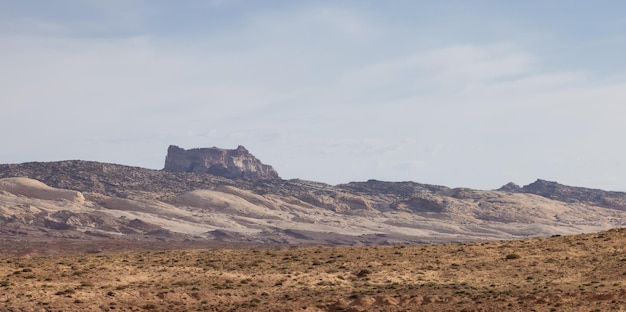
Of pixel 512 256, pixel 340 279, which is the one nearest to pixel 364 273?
pixel 340 279

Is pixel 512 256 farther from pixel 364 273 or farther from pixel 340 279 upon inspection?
pixel 340 279

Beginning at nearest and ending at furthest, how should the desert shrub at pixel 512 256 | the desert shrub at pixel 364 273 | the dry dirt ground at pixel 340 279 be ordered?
the dry dirt ground at pixel 340 279 < the desert shrub at pixel 364 273 < the desert shrub at pixel 512 256

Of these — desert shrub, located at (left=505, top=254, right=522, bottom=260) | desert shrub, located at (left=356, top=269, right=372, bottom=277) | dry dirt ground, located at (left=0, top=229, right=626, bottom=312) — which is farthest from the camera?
desert shrub, located at (left=505, top=254, right=522, bottom=260)

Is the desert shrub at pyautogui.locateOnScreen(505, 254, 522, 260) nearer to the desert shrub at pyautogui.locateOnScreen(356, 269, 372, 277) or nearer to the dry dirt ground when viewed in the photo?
the dry dirt ground

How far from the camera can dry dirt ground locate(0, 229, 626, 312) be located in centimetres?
4900

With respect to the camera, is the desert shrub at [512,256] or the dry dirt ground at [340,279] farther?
the desert shrub at [512,256]

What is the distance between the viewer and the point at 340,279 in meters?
58.3

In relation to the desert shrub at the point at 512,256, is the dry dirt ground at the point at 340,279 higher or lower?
lower

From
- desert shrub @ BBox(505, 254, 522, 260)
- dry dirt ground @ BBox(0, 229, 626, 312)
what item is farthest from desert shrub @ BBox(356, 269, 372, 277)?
desert shrub @ BBox(505, 254, 522, 260)

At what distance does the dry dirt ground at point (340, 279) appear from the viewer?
161ft

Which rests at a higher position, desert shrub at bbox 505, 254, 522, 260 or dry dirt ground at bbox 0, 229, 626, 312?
desert shrub at bbox 505, 254, 522, 260

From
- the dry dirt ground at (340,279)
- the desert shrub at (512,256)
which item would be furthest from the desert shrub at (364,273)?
the desert shrub at (512,256)

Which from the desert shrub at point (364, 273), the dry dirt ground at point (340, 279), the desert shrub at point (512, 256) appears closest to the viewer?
the dry dirt ground at point (340, 279)

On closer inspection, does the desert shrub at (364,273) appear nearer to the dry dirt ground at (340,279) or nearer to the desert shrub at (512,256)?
the dry dirt ground at (340,279)
